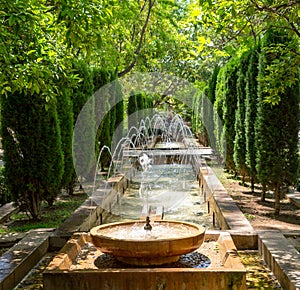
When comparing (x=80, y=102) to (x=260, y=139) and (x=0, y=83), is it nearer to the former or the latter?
(x=260, y=139)

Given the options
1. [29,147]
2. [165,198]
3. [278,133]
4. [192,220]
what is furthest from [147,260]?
[165,198]

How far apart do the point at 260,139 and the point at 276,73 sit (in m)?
1.35

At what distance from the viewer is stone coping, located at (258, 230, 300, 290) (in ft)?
12.8

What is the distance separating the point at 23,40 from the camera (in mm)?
4891

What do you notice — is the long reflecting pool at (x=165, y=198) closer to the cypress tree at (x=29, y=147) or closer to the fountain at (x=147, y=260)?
the cypress tree at (x=29, y=147)

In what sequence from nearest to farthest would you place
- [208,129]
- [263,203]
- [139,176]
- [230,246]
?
[230,246] < [263,203] < [139,176] < [208,129]

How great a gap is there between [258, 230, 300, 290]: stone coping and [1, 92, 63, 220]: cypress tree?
→ 3.47 meters

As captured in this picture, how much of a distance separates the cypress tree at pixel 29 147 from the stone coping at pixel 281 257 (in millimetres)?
3469

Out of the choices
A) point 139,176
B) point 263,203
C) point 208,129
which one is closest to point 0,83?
point 263,203

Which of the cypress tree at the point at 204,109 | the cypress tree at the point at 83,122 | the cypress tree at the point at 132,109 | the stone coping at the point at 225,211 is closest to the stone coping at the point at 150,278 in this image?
the stone coping at the point at 225,211

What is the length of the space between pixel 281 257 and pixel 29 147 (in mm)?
4169

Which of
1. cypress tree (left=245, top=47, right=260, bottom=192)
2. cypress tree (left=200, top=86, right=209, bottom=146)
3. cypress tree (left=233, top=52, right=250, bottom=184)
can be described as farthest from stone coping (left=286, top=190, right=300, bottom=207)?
cypress tree (left=200, top=86, right=209, bottom=146)

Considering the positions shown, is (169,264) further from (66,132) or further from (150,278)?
(66,132)

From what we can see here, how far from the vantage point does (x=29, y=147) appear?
7.02 m
